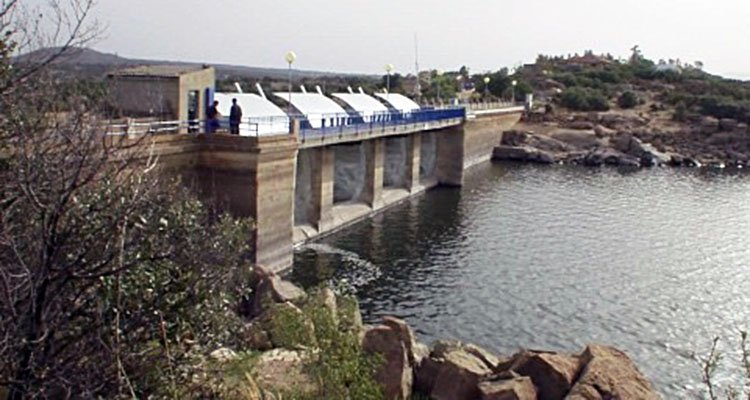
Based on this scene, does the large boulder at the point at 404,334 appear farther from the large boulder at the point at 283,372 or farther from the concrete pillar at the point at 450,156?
the concrete pillar at the point at 450,156

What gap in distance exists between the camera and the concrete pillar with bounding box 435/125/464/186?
194ft

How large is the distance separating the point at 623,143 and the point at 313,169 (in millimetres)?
51615

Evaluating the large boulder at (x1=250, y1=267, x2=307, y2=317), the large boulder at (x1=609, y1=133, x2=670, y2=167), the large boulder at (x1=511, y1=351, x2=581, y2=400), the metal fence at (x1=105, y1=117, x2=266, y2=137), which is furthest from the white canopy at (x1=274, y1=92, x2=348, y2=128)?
the large boulder at (x1=609, y1=133, x2=670, y2=167)

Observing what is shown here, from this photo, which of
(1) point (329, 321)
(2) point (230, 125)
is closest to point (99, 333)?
(1) point (329, 321)

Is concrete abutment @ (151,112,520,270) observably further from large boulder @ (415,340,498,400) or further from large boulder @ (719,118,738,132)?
large boulder @ (719,118,738,132)

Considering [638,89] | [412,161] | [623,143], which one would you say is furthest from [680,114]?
[412,161]

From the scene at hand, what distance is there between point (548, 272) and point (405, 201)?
18519 millimetres

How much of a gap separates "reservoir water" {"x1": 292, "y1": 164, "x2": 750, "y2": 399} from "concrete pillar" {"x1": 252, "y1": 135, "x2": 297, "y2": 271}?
1.55m

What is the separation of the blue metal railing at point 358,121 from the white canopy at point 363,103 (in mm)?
1349

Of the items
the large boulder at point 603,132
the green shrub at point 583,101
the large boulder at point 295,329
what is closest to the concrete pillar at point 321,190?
the large boulder at point 295,329

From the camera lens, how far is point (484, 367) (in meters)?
17.3

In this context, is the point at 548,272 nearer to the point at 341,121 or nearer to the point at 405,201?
the point at 341,121

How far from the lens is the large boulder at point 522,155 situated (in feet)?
253

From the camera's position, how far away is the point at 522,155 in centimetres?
7762
